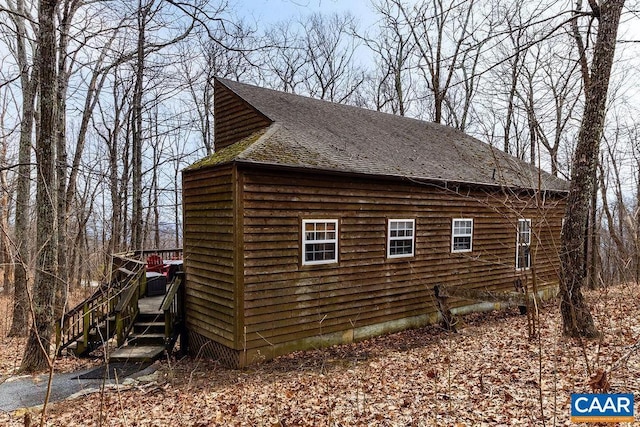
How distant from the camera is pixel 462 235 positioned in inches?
442

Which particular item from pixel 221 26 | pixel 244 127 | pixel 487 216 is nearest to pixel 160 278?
pixel 244 127

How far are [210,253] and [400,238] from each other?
465 centimetres

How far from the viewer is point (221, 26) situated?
6.81 metres

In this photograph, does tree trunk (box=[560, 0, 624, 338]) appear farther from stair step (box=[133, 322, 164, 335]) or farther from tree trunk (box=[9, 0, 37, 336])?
tree trunk (box=[9, 0, 37, 336])

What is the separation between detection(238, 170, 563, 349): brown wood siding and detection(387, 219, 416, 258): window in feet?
0.52

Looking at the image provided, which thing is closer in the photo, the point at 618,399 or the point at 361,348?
the point at 618,399

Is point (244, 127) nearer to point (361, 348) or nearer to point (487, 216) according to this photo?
point (361, 348)

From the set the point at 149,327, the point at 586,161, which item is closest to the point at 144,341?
the point at 149,327

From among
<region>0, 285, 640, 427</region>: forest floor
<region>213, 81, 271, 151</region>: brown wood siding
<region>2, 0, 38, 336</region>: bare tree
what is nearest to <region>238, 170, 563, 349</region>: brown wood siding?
<region>0, 285, 640, 427</region>: forest floor

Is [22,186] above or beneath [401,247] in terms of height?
above

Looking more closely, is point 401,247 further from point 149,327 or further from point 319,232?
point 149,327

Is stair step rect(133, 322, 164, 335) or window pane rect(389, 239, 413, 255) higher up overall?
window pane rect(389, 239, 413, 255)

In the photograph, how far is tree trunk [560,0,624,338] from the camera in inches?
267

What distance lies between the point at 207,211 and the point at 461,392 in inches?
240
